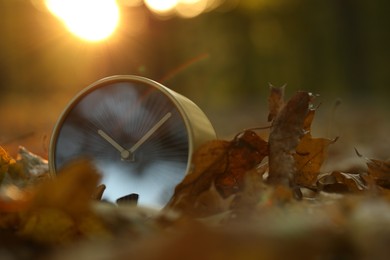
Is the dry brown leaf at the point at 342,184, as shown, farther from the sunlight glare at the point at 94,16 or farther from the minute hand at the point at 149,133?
the sunlight glare at the point at 94,16

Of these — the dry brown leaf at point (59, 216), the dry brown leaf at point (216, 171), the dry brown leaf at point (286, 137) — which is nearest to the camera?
the dry brown leaf at point (59, 216)

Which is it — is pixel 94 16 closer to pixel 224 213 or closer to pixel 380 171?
pixel 380 171

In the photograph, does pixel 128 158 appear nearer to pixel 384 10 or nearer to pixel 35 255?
pixel 35 255

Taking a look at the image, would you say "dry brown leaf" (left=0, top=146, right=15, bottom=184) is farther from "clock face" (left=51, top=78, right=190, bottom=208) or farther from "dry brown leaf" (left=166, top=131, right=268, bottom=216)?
"dry brown leaf" (left=166, top=131, right=268, bottom=216)

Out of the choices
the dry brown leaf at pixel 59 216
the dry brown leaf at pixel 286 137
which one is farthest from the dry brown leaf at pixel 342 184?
the dry brown leaf at pixel 59 216

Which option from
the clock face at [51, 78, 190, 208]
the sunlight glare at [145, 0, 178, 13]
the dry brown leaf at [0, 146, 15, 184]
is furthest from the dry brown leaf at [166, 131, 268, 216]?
the sunlight glare at [145, 0, 178, 13]

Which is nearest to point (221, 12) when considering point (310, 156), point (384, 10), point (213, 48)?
point (213, 48)
